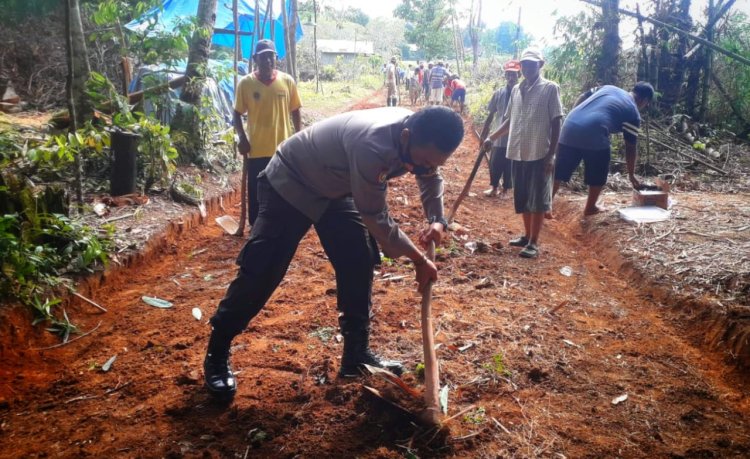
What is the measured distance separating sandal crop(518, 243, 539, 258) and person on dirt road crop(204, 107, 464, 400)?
95.8 inches

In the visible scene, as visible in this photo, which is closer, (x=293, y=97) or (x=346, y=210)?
(x=346, y=210)

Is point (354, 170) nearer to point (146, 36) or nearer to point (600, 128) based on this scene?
point (600, 128)

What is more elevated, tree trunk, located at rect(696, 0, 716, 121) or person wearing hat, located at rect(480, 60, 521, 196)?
tree trunk, located at rect(696, 0, 716, 121)

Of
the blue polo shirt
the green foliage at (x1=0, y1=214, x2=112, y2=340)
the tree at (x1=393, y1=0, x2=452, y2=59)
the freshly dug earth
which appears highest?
the tree at (x1=393, y1=0, x2=452, y2=59)

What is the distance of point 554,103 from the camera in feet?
14.2

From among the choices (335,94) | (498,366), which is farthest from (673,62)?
(335,94)

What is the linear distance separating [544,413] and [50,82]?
36.7ft

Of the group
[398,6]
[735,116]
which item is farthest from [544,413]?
[398,6]

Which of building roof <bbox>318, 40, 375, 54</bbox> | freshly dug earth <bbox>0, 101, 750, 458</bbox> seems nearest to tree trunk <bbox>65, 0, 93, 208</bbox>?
freshly dug earth <bbox>0, 101, 750, 458</bbox>

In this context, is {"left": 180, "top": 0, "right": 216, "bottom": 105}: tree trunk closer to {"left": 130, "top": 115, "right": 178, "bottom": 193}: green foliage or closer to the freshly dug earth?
{"left": 130, "top": 115, "right": 178, "bottom": 193}: green foliage

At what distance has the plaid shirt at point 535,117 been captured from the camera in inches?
171

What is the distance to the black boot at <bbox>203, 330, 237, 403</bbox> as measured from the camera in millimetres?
2477

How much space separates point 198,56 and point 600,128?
17.1 feet

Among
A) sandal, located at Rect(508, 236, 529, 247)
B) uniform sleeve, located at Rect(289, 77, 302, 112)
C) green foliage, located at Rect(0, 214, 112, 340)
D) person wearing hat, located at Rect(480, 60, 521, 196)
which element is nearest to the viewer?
green foliage, located at Rect(0, 214, 112, 340)
